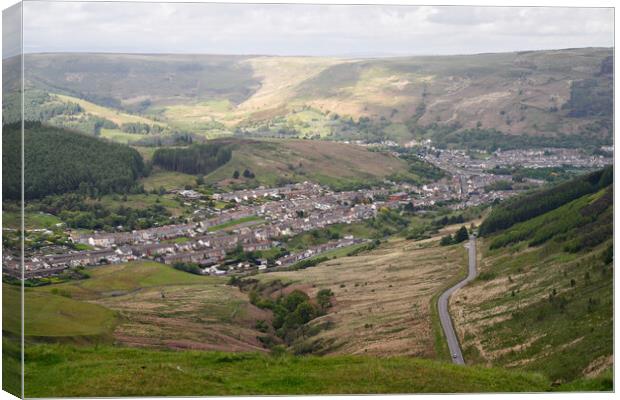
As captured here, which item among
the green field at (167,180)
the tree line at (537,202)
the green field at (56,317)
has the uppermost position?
the tree line at (537,202)

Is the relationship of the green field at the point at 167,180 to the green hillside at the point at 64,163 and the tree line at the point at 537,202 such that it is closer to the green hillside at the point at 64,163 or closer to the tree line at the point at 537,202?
the green hillside at the point at 64,163

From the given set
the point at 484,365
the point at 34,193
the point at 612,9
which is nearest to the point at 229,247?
the point at 34,193

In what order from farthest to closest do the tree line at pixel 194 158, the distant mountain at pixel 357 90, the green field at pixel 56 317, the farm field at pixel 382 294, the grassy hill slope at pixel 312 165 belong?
the tree line at pixel 194 158 < the grassy hill slope at pixel 312 165 < the distant mountain at pixel 357 90 < the farm field at pixel 382 294 < the green field at pixel 56 317

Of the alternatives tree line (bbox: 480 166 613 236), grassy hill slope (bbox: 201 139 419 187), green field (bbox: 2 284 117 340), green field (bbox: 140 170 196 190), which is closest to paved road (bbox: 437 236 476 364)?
tree line (bbox: 480 166 613 236)

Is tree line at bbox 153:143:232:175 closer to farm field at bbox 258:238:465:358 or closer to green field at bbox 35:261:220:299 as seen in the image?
green field at bbox 35:261:220:299

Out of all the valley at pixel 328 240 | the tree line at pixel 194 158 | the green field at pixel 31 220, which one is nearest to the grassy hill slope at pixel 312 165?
the valley at pixel 328 240

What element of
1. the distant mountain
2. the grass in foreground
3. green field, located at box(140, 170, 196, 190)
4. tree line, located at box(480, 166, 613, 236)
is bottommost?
the grass in foreground
